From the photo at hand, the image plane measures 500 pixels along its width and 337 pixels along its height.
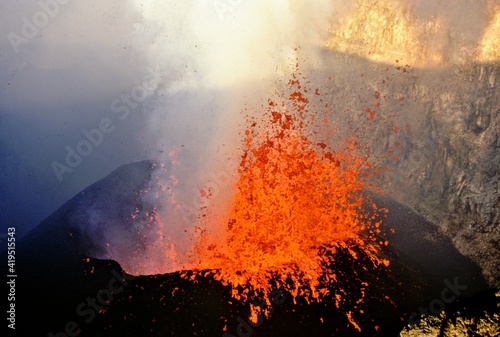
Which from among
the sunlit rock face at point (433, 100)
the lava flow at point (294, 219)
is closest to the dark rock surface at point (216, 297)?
the lava flow at point (294, 219)

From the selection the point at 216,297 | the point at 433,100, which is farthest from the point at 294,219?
the point at 433,100

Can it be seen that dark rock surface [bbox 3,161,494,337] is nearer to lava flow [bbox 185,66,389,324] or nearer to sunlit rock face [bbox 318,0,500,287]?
lava flow [bbox 185,66,389,324]

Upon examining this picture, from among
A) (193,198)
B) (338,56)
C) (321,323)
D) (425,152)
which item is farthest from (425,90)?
(193,198)

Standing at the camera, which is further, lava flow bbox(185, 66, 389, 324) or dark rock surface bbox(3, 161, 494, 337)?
lava flow bbox(185, 66, 389, 324)

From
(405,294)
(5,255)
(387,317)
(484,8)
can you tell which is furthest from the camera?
(5,255)

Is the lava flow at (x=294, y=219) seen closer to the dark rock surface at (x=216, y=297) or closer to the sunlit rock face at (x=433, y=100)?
the dark rock surface at (x=216, y=297)

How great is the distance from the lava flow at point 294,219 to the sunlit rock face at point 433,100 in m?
2.20

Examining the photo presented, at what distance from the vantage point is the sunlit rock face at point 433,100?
41.3 ft

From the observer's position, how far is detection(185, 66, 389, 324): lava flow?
10.9 meters

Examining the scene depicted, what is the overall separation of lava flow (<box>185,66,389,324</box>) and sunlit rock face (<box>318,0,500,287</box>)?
220 cm

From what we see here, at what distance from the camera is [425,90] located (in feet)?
52.4

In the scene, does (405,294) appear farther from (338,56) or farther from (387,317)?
(338,56)

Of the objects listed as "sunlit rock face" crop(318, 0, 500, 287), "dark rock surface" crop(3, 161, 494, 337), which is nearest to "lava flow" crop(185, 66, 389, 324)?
"dark rock surface" crop(3, 161, 494, 337)

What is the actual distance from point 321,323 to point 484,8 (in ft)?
47.1
